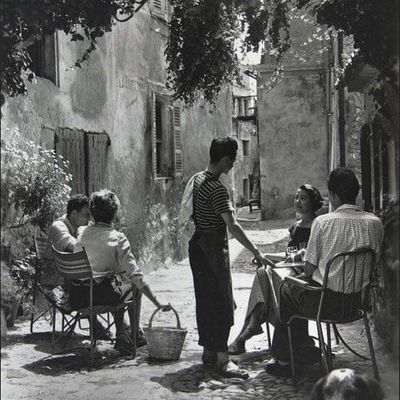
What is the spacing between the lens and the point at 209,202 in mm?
5383

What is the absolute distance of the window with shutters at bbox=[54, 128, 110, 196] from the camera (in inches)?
347

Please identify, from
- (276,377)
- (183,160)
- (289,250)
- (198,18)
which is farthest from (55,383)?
(183,160)

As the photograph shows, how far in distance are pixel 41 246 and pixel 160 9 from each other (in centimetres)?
714

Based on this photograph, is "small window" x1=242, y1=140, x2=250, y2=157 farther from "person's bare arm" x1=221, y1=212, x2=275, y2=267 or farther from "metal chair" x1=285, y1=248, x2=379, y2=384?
"metal chair" x1=285, y1=248, x2=379, y2=384

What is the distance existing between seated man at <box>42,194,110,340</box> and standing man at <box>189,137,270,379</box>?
47.4 inches

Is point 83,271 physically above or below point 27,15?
below

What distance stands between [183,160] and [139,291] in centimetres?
802

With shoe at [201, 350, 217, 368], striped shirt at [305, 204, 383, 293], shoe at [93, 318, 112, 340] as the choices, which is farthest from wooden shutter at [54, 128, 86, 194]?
striped shirt at [305, 204, 383, 293]

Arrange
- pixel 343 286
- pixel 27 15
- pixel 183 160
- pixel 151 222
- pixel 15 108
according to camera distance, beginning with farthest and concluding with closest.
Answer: pixel 183 160 < pixel 151 222 < pixel 15 108 < pixel 343 286 < pixel 27 15

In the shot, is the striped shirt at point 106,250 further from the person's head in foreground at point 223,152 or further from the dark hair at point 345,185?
the dark hair at point 345,185

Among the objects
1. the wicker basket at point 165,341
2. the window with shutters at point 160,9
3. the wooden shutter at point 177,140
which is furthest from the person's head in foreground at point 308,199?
the wooden shutter at point 177,140

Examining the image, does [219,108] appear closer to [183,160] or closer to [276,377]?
[183,160]

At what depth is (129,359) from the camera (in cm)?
602

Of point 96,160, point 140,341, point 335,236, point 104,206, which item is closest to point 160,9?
point 96,160
